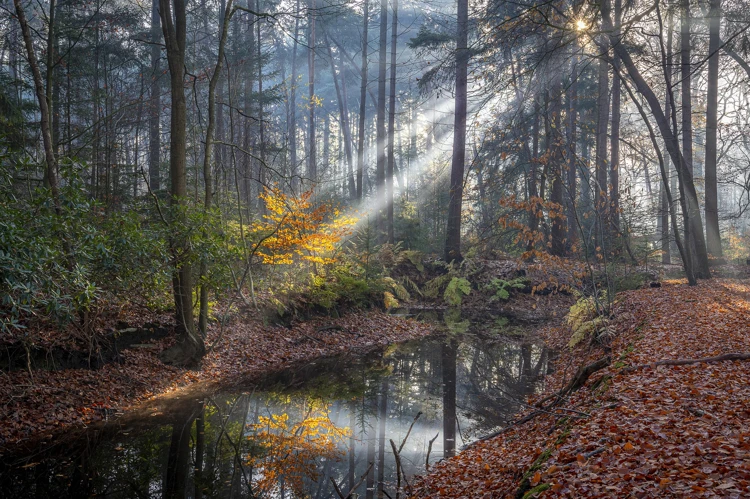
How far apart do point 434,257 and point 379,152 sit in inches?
217

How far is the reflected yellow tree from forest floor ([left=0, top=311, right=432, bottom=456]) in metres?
2.31

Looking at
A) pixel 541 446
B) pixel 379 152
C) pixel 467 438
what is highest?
pixel 379 152

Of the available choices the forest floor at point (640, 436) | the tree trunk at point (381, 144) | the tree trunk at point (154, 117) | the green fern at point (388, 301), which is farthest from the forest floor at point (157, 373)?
the tree trunk at point (381, 144)

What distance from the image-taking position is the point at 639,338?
337 inches

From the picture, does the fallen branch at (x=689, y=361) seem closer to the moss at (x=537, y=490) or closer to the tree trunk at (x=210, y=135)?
the moss at (x=537, y=490)

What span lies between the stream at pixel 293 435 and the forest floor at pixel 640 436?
84 cm

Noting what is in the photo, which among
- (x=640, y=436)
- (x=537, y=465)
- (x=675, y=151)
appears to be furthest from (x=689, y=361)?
(x=675, y=151)

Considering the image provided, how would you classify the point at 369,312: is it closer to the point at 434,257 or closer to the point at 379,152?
the point at 434,257

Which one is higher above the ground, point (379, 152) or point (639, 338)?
point (379, 152)

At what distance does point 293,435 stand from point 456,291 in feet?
41.6

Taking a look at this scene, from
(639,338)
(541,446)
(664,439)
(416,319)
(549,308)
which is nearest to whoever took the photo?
(664,439)

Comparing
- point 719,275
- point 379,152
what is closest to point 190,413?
Answer: point 379,152

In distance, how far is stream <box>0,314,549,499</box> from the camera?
5609 mm

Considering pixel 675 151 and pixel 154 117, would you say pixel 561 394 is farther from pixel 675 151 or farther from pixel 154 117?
pixel 154 117
